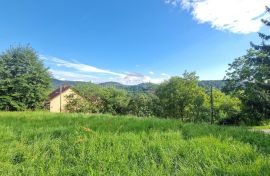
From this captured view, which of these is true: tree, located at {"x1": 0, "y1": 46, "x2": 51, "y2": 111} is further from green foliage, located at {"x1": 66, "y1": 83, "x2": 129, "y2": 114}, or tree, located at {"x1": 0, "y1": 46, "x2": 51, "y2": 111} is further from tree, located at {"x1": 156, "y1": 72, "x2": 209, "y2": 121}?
tree, located at {"x1": 156, "y1": 72, "x2": 209, "y2": 121}

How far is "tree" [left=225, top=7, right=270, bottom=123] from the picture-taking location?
22.1 metres

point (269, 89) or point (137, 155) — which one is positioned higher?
point (269, 89)

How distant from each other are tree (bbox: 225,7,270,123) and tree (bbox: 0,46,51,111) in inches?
862

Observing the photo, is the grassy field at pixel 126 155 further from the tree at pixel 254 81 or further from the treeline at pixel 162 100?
the treeline at pixel 162 100

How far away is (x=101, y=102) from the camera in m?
53.7

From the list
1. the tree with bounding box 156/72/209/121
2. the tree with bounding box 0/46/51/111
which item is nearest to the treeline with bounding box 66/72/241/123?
the tree with bounding box 156/72/209/121

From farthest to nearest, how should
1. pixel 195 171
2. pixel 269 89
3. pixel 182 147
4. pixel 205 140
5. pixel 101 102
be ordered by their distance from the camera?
1. pixel 101 102
2. pixel 269 89
3. pixel 205 140
4. pixel 182 147
5. pixel 195 171

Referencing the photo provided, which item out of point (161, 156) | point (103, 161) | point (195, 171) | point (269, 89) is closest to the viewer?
point (195, 171)

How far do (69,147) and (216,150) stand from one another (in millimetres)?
2956

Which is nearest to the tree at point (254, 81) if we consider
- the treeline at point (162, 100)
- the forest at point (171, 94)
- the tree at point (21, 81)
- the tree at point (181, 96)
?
the forest at point (171, 94)

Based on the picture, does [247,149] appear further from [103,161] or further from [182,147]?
[103,161]

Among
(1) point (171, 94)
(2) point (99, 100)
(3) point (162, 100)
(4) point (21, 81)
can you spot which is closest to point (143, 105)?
(3) point (162, 100)

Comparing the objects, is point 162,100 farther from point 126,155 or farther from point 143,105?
point 126,155

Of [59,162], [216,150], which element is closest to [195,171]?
[216,150]
